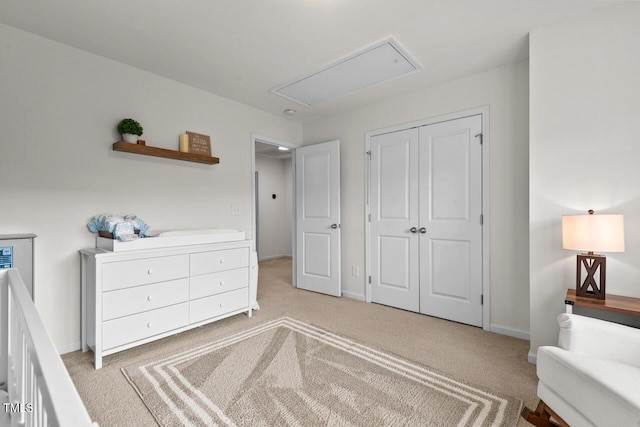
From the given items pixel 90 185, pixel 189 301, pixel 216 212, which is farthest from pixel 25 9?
pixel 189 301

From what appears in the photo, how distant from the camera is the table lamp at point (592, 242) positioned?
169 centimetres

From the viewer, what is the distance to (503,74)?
2.62m

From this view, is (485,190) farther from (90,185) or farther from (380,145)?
(90,185)

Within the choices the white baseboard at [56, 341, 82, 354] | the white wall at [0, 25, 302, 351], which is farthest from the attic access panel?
the white baseboard at [56, 341, 82, 354]

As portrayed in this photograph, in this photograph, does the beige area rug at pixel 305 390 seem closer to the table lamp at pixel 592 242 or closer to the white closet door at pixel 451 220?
the table lamp at pixel 592 242

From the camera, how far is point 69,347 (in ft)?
7.49

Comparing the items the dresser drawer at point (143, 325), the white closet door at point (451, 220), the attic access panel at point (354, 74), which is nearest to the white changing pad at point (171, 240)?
the dresser drawer at point (143, 325)

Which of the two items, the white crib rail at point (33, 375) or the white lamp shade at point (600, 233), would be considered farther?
the white lamp shade at point (600, 233)

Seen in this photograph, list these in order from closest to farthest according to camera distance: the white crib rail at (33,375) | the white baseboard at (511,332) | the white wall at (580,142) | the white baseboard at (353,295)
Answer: the white crib rail at (33,375)
the white wall at (580,142)
the white baseboard at (511,332)
the white baseboard at (353,295)

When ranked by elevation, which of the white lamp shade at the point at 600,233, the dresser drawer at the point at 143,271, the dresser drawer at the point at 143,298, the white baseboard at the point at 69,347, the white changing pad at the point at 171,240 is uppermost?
the white lamp shade at the point at 600,233

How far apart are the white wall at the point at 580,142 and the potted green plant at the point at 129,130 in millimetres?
3125

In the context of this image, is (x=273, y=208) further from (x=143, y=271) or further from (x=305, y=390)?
(x=305, y=390)

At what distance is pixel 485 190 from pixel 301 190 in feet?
7.47

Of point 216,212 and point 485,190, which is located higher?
point 485,190
